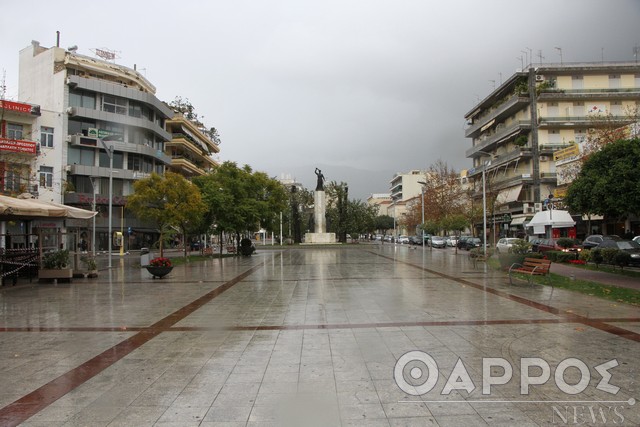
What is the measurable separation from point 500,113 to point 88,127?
46.1m

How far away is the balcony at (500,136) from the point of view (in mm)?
50094

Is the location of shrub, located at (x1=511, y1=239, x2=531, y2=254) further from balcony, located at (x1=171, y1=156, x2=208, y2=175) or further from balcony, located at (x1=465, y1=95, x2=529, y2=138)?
balcony, located at (x1=171, y1=156, x2=208, y2=175)

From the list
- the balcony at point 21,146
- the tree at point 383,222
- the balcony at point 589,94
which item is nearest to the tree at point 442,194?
the balcony at point 589,94

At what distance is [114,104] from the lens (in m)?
48.6

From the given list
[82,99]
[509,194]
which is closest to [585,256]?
[509,194]

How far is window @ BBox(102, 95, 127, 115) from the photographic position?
48159mm

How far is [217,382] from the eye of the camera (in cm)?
513

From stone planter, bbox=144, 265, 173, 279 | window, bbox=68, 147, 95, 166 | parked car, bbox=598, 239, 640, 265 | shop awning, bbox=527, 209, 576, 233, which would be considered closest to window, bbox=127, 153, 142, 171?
window, bbox=68, 147, 95, 166

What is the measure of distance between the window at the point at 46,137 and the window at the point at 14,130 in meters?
2.17

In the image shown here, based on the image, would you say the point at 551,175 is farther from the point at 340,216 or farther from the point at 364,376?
the point at 364,376

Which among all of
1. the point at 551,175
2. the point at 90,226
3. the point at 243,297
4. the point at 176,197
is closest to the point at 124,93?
the point at 90,226

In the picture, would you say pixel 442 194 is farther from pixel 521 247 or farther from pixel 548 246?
pixel 521 247

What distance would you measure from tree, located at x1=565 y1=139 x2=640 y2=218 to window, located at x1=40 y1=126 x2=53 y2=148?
150 feet

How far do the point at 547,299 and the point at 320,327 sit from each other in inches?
253
